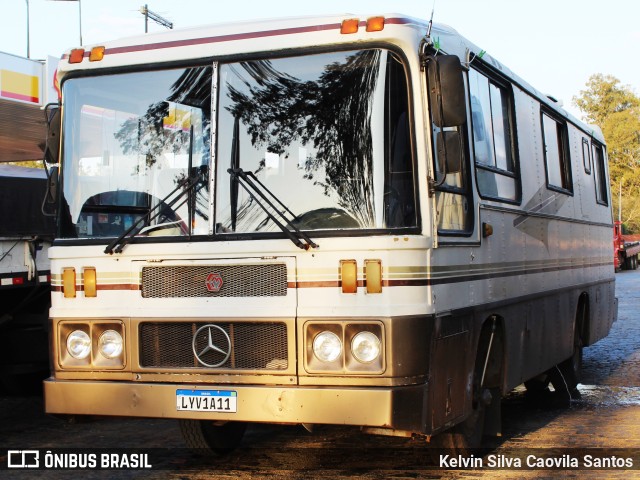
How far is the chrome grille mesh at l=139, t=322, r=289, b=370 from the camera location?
6.05 m

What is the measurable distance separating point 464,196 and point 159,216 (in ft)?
6.61

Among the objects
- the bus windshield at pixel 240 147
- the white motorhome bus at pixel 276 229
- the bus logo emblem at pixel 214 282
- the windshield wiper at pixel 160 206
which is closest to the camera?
the white motorhome bus at pixel 276 229

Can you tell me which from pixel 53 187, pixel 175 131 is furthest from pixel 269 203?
pixel 53 187

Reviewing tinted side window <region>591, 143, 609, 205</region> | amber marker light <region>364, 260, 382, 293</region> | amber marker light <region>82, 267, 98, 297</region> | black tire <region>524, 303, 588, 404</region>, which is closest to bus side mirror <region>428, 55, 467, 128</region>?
amber marker light <region>364, 260, 382, 293</region>

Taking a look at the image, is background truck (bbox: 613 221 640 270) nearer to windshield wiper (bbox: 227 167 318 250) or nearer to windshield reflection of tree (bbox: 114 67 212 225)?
windshield reflection of tree (bbox: 114 67 212 225)

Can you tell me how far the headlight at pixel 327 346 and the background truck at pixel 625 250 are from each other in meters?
41.9

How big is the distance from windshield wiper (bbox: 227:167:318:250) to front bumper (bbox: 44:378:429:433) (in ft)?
2.86

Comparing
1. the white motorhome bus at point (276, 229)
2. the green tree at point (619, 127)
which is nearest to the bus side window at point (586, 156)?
the white motorhome bus at point (276, 229)

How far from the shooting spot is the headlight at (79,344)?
6496 mm

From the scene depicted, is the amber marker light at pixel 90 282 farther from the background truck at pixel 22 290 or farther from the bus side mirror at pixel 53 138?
the background truck at pixel 22 290

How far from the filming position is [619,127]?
245 feet

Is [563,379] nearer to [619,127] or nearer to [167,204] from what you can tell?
[167,204]

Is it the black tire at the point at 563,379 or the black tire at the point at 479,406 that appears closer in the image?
the black tire at the point at 479,406

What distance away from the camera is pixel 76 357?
6.51 meters
